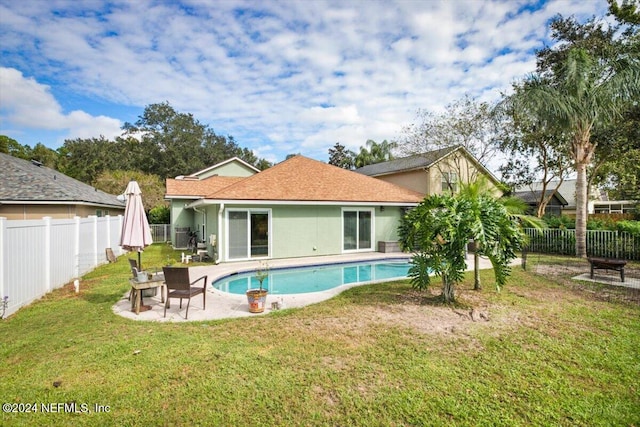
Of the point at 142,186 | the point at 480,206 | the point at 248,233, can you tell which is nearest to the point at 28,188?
the point at 248,233

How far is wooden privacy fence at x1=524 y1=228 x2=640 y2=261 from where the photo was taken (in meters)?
14.6

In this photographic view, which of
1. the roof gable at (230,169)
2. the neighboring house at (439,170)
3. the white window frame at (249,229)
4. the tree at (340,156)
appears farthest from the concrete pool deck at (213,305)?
the tree at (340,156)

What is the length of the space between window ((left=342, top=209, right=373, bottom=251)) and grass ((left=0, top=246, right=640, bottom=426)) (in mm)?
10112

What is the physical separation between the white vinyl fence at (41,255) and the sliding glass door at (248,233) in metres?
5.57

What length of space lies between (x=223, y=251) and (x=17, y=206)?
376 inches

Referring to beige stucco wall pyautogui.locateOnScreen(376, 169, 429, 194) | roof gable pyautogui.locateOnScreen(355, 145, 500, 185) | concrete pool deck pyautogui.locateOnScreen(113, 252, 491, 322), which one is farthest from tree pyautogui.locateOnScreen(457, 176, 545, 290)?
beige stucco wall pyautogui.locateOnScreen(376, 169, 429, 194)

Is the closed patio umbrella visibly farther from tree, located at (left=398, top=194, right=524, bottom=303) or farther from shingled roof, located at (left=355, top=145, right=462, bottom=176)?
shingled roof, located at (left=355, top=145, right=462, bottom=176)

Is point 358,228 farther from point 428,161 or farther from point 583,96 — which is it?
point 583,96

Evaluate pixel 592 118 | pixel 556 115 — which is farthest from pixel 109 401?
pixel 592 118

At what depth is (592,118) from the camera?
47.5 feet

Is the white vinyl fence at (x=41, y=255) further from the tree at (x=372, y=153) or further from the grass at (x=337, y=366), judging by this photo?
the tree at (x=372, y=153)

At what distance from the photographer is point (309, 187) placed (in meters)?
17.3

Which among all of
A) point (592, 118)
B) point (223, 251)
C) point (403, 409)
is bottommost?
point (403, 409)

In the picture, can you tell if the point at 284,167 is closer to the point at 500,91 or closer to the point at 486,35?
the point at 486,35
